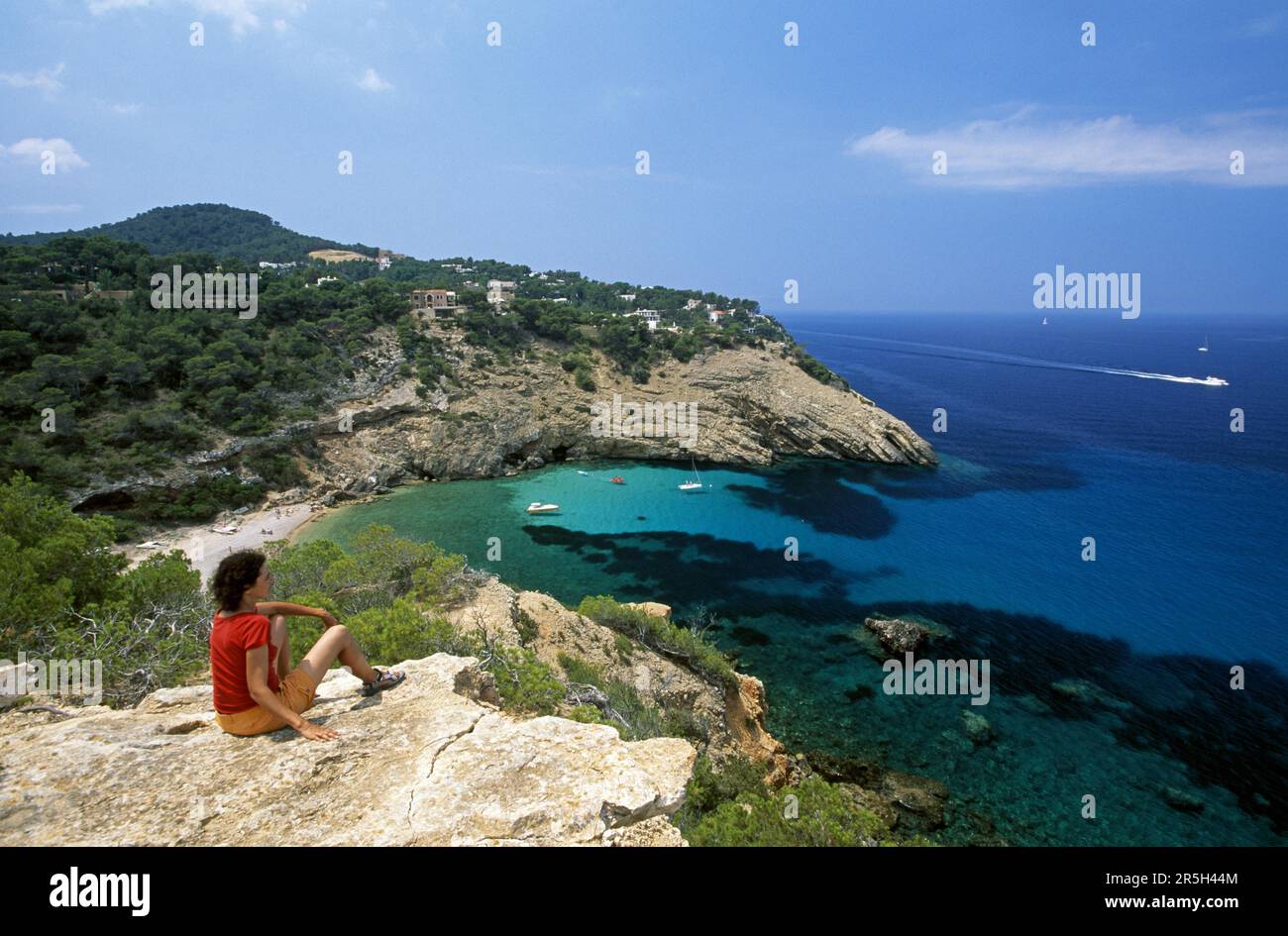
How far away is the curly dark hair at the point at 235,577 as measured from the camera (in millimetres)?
4559

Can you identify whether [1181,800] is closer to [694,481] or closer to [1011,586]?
Result: [1011,586]

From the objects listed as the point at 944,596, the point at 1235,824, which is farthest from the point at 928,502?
the point at 1235,824

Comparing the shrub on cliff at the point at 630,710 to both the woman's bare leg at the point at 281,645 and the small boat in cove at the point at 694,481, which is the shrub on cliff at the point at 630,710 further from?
the small boat in cove at the point at 694,481

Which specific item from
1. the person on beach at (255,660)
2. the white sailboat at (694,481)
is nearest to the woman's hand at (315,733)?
the person on beach at (255,660)

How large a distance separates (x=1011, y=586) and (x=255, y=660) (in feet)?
93.5

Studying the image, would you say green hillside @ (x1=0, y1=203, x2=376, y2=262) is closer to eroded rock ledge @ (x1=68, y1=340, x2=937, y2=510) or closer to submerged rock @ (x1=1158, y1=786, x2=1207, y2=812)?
eroded rock ledge @ (x1=68, y1=340, x2=937, y2=510)

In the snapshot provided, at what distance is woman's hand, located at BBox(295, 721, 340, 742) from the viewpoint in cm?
474

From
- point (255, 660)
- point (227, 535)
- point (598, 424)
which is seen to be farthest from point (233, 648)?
point (598, 424)

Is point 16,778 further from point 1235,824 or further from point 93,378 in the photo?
point 93,378

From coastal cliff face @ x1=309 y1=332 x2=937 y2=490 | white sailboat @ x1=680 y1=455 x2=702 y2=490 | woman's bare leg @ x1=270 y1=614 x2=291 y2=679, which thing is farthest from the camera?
coastal cliff face @ x1=309 y1=332 x2=937 y2=490

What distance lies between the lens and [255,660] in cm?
454

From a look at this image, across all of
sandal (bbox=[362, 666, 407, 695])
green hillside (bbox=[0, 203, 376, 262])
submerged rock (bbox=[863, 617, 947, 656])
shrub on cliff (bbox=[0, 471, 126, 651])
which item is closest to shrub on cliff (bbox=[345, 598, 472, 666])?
sandal (bbox=[362, 666, 407, 695])

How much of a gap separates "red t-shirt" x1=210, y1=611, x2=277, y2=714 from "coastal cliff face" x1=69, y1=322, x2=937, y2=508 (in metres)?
33.1

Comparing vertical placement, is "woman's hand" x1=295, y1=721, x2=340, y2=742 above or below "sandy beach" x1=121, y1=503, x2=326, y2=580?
above
